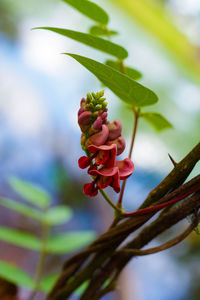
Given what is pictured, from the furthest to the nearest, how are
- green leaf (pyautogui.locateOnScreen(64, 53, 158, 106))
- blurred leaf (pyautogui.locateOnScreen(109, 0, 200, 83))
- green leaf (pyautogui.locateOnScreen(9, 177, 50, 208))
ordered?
blurred leaf (pyautogui.locateOnScreen(109, 0, 200, 83)) < green leaf (pyautogui.locateOnScreen(9, 177, 50, 208)) < green leaf (pyautogui.locateOnScreen(64, 53, 158, 106))

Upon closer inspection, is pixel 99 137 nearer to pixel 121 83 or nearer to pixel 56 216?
pixel 121 83

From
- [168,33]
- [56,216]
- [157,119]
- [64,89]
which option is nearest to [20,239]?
[56,216]

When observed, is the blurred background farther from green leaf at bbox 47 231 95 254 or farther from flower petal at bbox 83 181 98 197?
flower petal at bbox 83 181 98 197

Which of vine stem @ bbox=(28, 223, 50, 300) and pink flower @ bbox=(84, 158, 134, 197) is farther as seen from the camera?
vine stem @ bbox=(28, 223, 50, 300)

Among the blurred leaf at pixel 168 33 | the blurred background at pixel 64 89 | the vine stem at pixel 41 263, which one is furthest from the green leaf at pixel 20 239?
the blurred leaf at pixel 168 33

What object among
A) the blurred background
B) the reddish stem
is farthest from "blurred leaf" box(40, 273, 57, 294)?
the blurred background

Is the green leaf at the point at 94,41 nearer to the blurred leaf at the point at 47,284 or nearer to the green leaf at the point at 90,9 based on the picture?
the green leaf at the point at 90,9

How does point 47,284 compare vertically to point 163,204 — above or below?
below

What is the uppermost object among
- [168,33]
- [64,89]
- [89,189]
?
[168,33]
